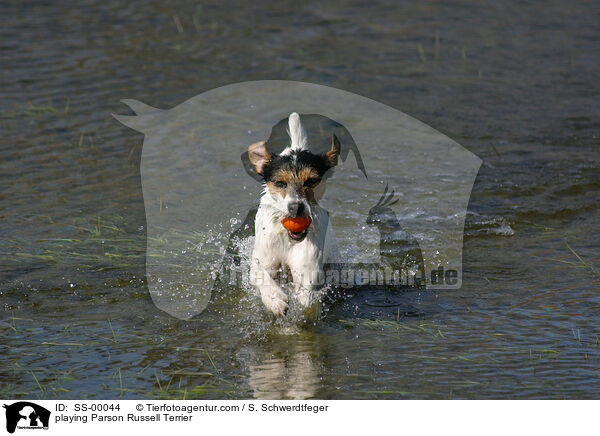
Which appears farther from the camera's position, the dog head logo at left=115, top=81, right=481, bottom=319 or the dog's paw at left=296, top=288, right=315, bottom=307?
the dog head logo at left=115, top=81, right=481, bottom=319

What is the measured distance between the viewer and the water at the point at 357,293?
491cm

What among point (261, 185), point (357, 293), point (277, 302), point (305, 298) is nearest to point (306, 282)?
point (305, 298)

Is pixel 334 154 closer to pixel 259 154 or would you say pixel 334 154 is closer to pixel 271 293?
pixel 259 154

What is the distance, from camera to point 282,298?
18.0 feet

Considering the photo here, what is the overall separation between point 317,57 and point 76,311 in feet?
24.8

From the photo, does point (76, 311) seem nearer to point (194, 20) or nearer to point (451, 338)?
point (451, 338)

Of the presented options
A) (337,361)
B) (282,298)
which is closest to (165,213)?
(282,298)

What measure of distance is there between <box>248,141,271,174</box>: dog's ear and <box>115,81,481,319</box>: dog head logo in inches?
1.4

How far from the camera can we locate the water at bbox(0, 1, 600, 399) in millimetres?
4906

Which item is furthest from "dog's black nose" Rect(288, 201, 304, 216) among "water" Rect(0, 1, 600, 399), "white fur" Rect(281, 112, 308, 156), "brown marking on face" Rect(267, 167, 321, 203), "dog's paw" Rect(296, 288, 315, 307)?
"water" Rect(0, 1, 600, 399)

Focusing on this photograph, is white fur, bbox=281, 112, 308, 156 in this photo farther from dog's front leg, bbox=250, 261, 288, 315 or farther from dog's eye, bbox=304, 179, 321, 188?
dog's front leg, bbox=250, 261, 288, 315

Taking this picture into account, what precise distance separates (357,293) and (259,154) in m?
1.51
